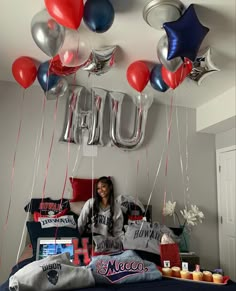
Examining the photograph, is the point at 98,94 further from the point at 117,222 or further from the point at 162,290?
the point at 162,290

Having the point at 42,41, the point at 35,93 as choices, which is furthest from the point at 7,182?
the point at 42,41

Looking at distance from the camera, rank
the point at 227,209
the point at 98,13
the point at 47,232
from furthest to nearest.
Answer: the point at 227,209 → the point at 47,232 → the point at 98,13

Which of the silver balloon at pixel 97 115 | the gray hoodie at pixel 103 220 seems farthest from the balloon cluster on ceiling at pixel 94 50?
the gray hoodie at pixel 103 220

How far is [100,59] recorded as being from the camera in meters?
2.33

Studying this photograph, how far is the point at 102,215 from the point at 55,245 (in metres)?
0.61

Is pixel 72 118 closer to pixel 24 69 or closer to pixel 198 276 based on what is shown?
pixel 24 69

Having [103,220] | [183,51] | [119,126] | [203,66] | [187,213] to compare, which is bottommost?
[103,220]

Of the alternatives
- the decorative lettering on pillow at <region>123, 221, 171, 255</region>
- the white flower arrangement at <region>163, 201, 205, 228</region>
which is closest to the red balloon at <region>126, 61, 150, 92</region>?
the decorative lettering on pillow at <region>123, 221, 171, 255</region>

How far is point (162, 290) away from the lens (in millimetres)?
1453

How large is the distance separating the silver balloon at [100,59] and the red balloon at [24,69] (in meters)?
0.55

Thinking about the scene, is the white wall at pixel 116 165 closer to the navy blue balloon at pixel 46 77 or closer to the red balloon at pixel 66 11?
the navy blue balloon at pixel 46 77

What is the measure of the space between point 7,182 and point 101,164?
1102 millimetres

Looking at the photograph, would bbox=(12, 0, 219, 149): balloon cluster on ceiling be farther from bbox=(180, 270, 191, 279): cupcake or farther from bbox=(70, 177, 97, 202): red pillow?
bbox=(180, 270, 191, 279): cupcake

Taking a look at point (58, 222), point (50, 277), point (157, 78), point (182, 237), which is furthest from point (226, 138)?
point (50, 277)
